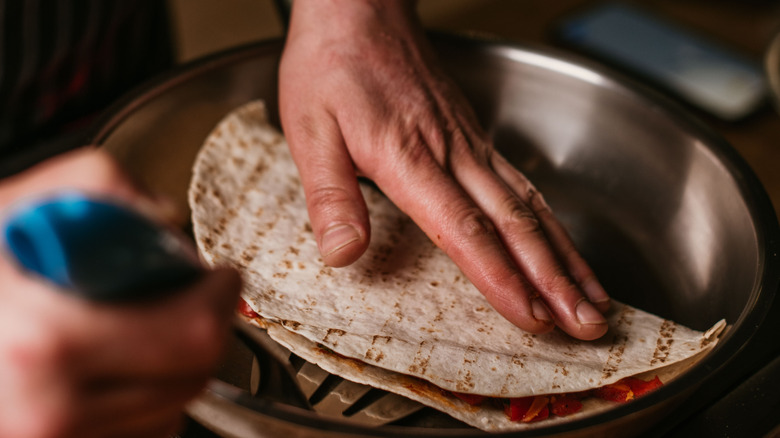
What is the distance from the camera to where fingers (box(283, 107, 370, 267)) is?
72cm

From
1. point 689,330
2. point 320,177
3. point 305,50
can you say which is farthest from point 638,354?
point 305,50

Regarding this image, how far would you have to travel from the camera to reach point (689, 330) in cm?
77

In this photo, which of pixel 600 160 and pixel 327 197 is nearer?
pixel 327 197

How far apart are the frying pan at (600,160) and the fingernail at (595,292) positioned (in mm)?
71

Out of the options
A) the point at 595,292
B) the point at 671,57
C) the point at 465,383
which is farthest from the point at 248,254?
the point at 671,57

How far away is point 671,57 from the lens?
5.08 feet

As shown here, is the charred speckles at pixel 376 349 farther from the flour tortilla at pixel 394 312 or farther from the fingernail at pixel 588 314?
the fingernail at pixel 588 314

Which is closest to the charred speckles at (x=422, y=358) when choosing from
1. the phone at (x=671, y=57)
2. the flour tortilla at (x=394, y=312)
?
the flour tortilla at (x=394, y=312)

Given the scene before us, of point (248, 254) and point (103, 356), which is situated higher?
point (103, 356)

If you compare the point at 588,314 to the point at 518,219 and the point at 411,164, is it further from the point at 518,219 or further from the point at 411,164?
the point at 411,164

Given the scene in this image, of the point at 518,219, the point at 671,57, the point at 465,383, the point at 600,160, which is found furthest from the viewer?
the point at 671,57

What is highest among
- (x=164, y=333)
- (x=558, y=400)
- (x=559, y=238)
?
(x=164, y=333)

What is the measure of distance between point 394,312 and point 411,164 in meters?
0.19

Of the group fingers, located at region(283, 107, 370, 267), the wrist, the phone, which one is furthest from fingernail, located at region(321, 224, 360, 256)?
the phone
